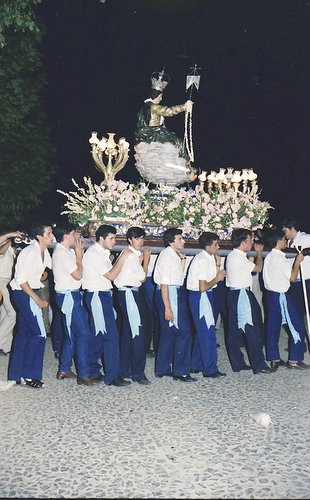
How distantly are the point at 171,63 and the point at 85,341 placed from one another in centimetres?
1749

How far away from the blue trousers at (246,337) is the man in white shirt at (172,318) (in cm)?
63

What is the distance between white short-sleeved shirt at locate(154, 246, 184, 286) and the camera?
6191 millimetres

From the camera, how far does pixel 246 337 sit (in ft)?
21.4

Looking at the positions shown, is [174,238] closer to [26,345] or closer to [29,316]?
[29,316]

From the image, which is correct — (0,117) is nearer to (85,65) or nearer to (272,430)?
(85,65)

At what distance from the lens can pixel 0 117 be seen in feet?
55.5

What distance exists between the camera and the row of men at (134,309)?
5879 millimetres

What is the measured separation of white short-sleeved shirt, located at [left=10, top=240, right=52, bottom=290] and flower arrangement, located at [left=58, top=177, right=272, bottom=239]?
2223mm

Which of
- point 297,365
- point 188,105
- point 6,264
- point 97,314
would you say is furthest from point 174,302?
point 188,105

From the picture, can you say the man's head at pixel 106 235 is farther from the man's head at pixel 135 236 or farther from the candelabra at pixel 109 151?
the candelabra at pixel 109 151

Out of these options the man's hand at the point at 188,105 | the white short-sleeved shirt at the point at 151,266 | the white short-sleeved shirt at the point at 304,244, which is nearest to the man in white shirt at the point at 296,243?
the white short-sleeved shirt at the point at 304,244


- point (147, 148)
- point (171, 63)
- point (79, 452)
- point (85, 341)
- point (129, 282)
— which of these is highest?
point (171, 63)

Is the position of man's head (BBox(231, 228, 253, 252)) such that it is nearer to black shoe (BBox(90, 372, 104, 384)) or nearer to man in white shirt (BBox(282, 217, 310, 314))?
man in white shirt (BBox(282, 217, 310, 314))

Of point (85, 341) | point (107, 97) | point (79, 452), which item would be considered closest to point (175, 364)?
point (85, 341)
